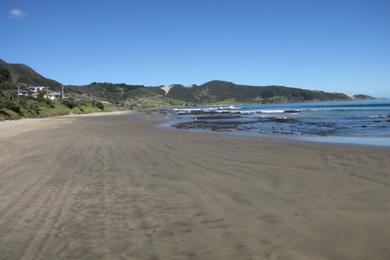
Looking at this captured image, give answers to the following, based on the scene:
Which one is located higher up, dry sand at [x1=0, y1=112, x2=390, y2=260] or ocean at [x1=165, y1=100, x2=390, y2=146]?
dry sand at [x1=0, y1=112, x2=390, y2=260]

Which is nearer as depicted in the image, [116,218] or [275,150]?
[116,218]

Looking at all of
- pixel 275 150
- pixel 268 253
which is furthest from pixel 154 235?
pixel 275 150

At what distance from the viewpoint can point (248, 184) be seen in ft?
27.7

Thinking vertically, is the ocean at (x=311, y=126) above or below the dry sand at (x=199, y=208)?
below

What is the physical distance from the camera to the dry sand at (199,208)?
480 centimetres

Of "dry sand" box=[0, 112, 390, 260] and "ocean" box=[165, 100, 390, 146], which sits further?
"ocean" box=[165, 100, 390, 146]

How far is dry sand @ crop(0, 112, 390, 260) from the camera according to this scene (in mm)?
4801

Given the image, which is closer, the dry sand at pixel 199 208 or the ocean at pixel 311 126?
the dry sand at pixel 199 208

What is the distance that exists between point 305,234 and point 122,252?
89.0 inches

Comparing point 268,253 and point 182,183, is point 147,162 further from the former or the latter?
point 268,253

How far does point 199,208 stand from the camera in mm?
6613

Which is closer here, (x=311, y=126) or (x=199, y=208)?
(x=199, y=208)

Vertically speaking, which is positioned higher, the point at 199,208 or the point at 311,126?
the point at 199,208

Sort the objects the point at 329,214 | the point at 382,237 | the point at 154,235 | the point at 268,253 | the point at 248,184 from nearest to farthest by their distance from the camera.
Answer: the point at 268,253
the point at 382,237
the point at 154,235
the point at 329,214
the point at 248,184
